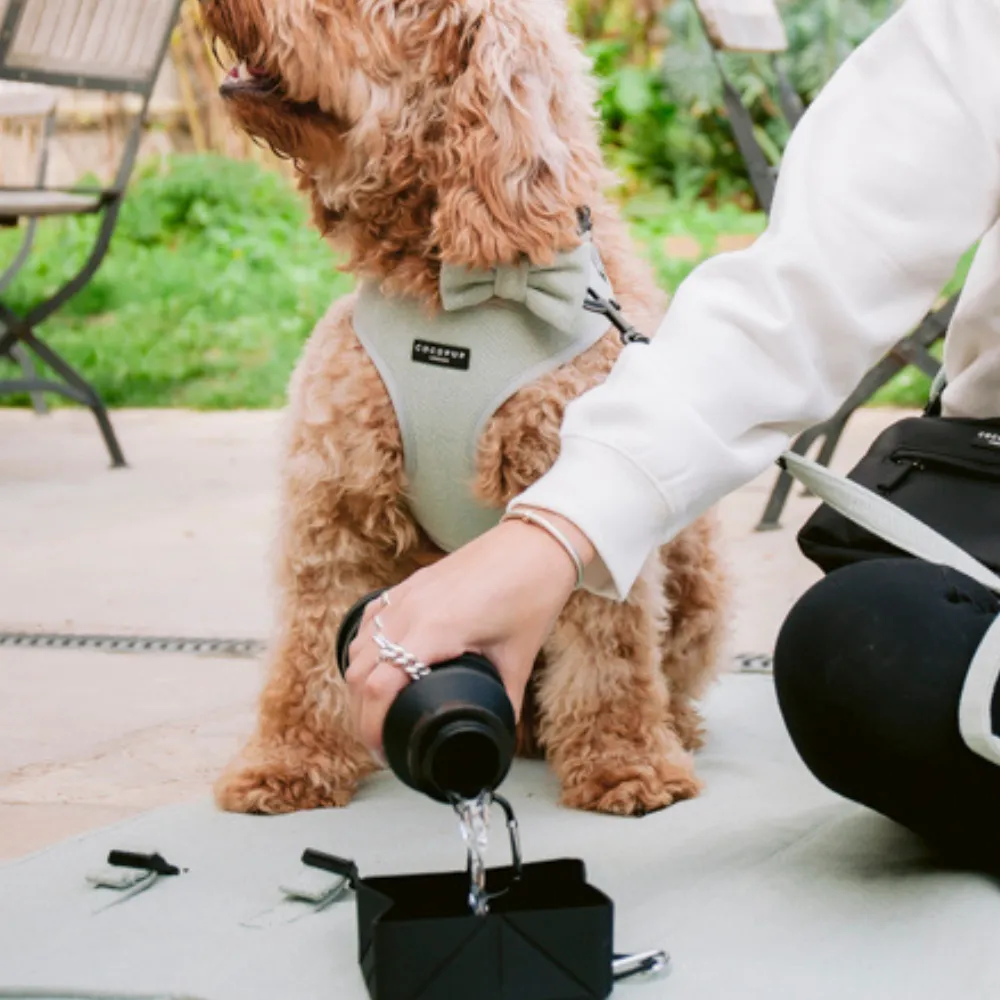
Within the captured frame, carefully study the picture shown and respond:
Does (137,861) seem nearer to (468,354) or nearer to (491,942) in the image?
(491,942)

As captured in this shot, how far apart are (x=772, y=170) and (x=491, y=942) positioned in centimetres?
318

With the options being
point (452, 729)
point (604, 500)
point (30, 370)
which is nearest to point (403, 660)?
point (452, 729)

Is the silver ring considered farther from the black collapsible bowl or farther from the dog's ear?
the dog's ear

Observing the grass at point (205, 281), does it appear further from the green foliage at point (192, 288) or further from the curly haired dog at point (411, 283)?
the curly haired dog at point (411, 283)

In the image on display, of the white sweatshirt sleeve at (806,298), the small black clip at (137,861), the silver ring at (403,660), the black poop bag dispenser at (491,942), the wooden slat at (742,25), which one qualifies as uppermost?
the white sweatshirt sleeve at (806,298)

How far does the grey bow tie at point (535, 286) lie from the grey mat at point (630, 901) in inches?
26.9

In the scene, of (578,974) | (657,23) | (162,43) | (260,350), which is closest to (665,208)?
(657,23)

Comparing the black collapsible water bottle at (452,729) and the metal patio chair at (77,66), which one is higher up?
the black collapsible water bottle at (452,729)

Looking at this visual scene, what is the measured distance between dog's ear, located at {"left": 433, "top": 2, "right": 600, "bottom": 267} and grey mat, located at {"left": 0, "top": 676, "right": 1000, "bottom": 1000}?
766mm

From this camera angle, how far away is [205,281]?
26.3 feet

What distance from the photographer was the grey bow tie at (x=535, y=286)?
2248mm

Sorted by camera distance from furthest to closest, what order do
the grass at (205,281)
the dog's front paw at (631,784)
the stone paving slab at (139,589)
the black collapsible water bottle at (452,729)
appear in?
the grass at (205,281), the stone paving slab at (139,589), the dog's front paw at (631,784), the black collapsible water bottle at (452,729)

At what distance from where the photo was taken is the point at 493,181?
7.20 feet

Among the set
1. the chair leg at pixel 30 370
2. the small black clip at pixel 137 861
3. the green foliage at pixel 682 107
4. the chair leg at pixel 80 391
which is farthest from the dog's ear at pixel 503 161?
the green foliage at pixel 682 107
